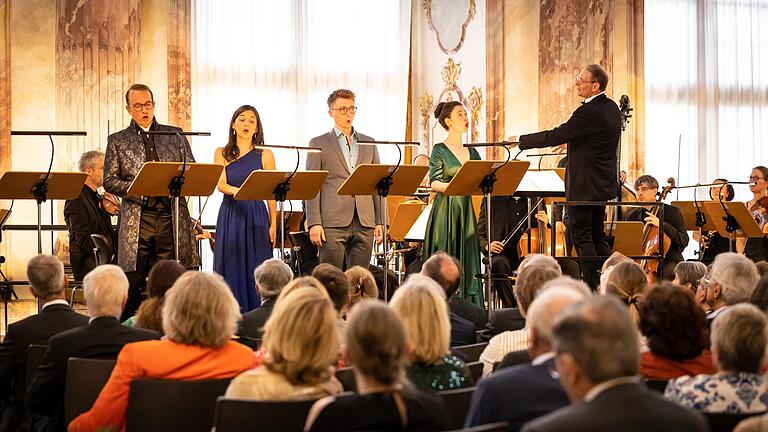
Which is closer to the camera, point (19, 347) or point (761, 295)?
point (19, 347)

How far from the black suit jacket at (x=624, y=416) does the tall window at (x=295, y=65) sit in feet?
35.6

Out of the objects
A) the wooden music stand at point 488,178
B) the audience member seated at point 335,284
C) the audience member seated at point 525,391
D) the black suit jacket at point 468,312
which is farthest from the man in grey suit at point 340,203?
the audience member seated at point 525,391

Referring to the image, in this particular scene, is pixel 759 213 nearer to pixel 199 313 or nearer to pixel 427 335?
pixel 427 335

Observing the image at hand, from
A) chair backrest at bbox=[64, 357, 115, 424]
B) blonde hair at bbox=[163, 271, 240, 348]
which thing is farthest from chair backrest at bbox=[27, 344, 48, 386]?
blonde hair at bbox=[163, 271, 240, 348]

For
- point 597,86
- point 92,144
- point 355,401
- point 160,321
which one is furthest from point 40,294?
point 92,144

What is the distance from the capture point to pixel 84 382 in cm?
361

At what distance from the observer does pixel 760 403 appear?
9.82 feet

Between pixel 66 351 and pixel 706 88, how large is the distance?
12327mm

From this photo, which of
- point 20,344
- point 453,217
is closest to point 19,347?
point 20,344

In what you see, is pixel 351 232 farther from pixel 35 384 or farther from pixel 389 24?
pixel 389 24

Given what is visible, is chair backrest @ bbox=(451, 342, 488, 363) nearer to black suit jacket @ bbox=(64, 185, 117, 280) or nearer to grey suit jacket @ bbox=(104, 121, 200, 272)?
grey suit jacket @ bbox=(104, 121, 200, 272)

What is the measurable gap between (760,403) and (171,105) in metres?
10.2

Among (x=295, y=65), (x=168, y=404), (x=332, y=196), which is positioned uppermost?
(x=295, y=65)

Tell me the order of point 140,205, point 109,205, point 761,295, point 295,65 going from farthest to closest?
point 295,65 → point 109,205 → point 140,205 → point 761,295
